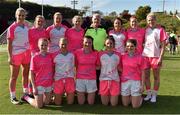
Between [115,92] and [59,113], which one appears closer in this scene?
[59,113]

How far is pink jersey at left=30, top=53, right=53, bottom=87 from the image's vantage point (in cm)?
847

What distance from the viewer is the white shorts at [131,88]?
8500 mm

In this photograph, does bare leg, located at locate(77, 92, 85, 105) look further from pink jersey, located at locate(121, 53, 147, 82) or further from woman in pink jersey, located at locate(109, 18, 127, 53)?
woman in pink jersey, located at locate(109, 18, 127, 53)

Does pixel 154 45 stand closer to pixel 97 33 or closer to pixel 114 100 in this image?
pixel 97 33

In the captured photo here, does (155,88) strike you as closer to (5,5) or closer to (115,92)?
(115,92)

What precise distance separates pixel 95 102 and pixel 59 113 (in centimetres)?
116

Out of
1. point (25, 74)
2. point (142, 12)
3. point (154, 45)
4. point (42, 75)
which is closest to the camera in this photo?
point (42, 75)

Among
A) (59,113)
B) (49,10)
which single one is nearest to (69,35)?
(59,113)

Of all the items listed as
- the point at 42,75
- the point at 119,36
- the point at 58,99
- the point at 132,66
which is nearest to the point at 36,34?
the point at 42,75

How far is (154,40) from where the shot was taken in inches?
350

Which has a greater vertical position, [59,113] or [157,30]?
[157,30]

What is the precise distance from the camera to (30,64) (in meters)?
8.65

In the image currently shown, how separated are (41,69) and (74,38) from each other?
0.91 meters

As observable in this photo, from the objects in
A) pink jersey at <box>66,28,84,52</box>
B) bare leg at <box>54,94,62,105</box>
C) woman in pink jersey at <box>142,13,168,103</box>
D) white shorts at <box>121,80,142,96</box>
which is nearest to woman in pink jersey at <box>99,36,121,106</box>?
white shorts at <box>121,80,142,96</box>
